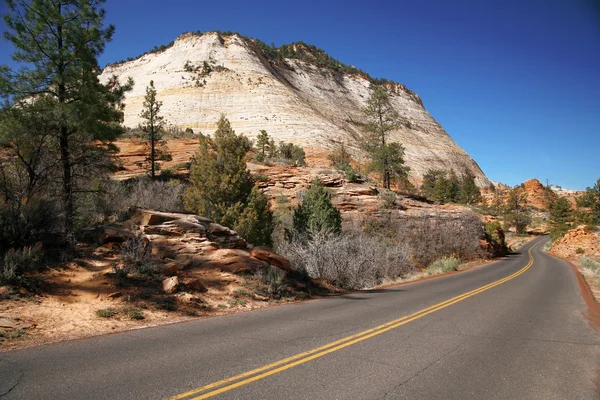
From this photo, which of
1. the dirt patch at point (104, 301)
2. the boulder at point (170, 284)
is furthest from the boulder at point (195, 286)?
the boulder at point (170, 284)

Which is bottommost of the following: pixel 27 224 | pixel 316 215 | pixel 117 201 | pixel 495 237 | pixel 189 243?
pixel 495 237

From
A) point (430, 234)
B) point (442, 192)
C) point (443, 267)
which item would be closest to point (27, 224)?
point (443, 267)

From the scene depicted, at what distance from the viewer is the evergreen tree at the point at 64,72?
12102 millimetres

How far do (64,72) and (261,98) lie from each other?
48.8 metres

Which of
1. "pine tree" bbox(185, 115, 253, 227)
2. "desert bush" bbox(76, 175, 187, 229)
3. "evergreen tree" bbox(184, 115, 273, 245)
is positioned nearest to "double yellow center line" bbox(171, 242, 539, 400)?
"desert bush" bbox(76, 175, 187, 229)

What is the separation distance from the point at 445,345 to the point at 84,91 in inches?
565

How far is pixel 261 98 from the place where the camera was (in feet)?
195

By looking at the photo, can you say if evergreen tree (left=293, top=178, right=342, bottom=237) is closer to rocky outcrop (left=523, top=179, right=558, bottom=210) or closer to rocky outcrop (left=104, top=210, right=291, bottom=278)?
rocky outcrop (left=104, top=210, right=291, bottom=278)

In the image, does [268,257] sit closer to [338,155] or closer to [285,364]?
[285,364]

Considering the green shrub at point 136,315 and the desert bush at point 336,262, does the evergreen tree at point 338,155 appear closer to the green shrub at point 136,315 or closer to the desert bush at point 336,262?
the desert bush at point 336,262

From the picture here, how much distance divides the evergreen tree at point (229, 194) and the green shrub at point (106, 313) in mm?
9331

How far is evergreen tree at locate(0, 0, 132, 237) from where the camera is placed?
12102 millimetres

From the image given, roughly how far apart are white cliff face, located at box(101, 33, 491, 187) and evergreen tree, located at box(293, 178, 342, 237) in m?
30.5

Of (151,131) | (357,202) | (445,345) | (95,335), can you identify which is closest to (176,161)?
(151,131)
